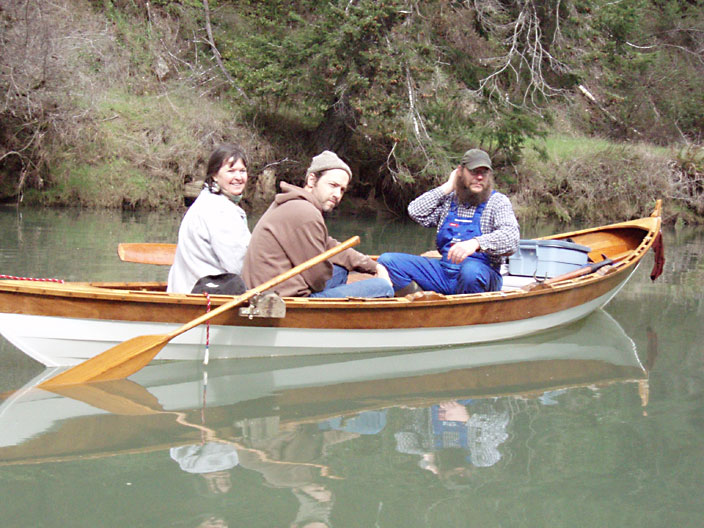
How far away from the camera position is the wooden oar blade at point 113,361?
424 centimetres

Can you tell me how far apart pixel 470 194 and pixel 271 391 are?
1.95 meters

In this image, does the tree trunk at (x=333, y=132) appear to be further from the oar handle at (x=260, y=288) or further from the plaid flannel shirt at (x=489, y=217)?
the oar handle at (x=260, y=288)

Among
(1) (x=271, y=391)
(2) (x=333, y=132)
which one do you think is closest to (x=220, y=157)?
(1) (x=271, y=391)

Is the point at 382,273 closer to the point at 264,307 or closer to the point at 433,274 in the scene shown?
the point at 433,274

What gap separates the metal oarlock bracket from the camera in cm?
438

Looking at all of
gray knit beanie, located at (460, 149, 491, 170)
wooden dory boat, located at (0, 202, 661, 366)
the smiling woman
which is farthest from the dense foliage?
the smiling woman

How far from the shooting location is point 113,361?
4250 millimetres

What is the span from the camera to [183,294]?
14.4ft

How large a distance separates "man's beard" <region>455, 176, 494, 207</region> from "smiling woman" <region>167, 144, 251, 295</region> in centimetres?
160

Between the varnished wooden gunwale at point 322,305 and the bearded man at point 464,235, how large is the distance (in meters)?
0.23

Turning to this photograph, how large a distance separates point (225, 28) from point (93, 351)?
55.9 ft

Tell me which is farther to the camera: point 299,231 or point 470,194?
point 470,194

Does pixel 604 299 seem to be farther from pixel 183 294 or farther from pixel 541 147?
pixel 541 147

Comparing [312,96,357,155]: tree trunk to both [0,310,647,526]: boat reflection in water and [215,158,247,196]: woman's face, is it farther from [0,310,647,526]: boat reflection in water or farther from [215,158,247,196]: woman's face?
[215,158,247,196]: woman's face
